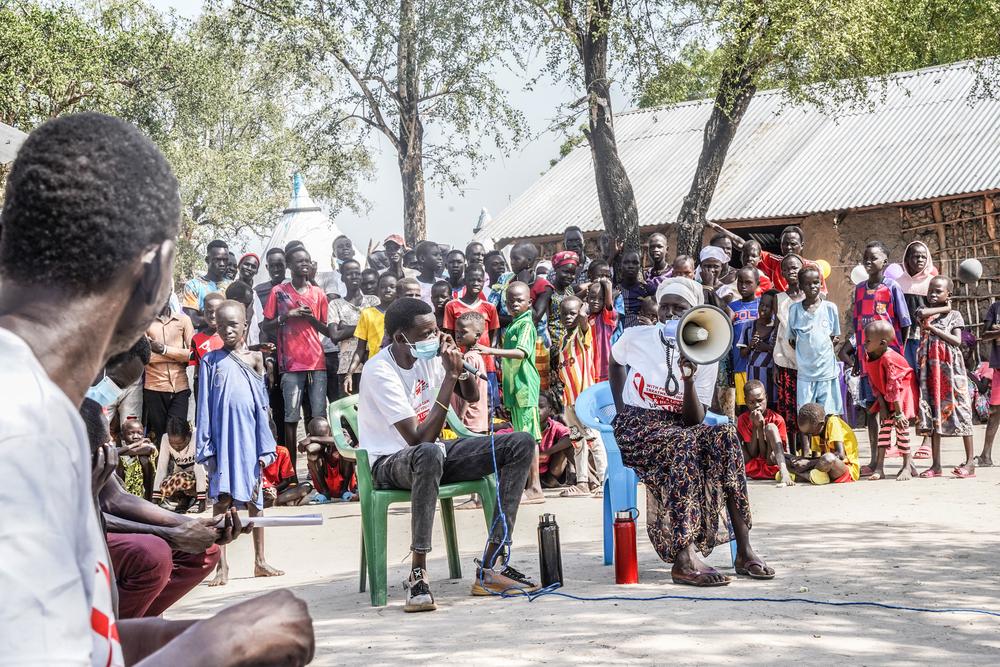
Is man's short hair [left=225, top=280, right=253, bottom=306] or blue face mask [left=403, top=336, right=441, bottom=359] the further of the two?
man's short hair [left=225, top=280, right=253, bottom=306]

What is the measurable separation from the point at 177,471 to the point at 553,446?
2.95 meters

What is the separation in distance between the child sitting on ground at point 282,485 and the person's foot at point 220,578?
107 inches

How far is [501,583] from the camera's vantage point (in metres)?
5.55

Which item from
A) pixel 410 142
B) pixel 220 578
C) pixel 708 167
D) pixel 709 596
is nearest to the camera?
pixel 709 596

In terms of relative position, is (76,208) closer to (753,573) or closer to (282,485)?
(753,573)

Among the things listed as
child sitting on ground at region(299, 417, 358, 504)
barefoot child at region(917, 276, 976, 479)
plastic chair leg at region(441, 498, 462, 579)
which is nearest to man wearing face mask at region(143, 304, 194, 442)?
child sitting on ground at region(299, 417, 358, 504)

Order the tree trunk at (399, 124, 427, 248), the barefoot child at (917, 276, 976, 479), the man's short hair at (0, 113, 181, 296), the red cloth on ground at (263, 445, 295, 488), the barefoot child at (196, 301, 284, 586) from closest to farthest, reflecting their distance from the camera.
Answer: the man's short hair at (0, 113, 181, 296) < the barefoot child at (196, 301, 284, 586) < the barefoot child at (917, 276, 976, 479) < the red cloth on ground at (263, 445, 295, 488) < the tree trunk at (399, 124, 427, 248)

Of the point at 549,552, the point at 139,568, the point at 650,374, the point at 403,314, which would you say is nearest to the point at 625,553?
the point at 549,552

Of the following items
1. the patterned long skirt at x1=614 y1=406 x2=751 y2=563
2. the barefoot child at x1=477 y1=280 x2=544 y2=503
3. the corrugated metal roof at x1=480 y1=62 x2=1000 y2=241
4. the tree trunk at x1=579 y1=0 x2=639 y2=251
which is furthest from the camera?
the corrugated metal roof at x1=480 y1=62 x2=1000 y2=241

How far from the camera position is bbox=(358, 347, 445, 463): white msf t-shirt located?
5.76 meters

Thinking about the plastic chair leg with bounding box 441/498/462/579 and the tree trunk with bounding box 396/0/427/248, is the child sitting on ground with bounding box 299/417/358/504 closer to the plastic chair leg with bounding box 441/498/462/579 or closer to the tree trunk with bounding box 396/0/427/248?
the plastic chair leg with bounding box 441/498/462/579

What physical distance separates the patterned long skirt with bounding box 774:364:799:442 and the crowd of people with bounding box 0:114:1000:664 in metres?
0.02

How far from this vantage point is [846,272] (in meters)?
16.7

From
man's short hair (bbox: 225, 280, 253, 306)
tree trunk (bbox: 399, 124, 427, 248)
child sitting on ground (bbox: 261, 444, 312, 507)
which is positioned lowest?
child sitting on ground (bbox: 261, 444, 312, 507)
